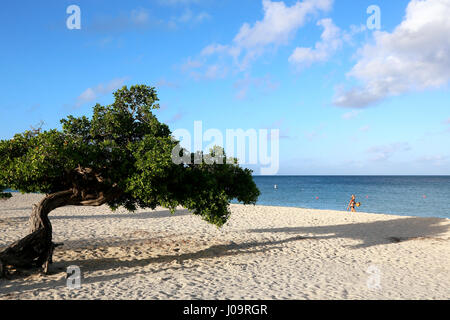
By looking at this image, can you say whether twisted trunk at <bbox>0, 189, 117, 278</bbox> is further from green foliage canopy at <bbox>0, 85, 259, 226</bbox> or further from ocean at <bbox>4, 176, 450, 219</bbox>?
ocean at <bbox>4, 176, 450, 219</bbox>

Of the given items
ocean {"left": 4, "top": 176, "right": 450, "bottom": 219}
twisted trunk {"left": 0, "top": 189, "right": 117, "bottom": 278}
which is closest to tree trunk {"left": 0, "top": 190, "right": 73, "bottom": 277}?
twisted trunk {"left": 0, "top": 189, "right": 117, "bottom": 278}

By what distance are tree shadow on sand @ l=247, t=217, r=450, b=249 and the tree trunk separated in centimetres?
1341

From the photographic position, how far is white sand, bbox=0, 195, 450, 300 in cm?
1054

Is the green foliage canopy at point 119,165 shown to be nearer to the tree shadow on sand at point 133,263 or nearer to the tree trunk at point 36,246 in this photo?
the tree trunk at point 36,246

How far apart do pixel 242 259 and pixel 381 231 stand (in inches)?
526

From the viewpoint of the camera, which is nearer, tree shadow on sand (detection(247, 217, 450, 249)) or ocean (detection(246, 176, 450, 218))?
tree shadow on sand (detection(247, 217, 450, 249))

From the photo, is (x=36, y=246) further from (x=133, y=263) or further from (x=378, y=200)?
(x=378, y=200)

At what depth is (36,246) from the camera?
40.2ft

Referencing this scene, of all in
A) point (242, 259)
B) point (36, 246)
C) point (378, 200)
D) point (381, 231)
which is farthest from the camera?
point (378, 200)

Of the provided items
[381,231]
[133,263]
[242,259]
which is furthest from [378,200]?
[133,263]

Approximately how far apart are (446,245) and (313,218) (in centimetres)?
1097

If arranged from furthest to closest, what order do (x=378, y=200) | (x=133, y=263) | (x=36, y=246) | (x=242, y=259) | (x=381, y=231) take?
1. (x=378, y=200)
2. (x=381, y=231)
3. (x=242, y=259)
4. (x=133, y=263)
5. (x=36, y=246)

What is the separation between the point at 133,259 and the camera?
47.5 feet

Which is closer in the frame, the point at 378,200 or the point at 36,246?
the point at 36,246
